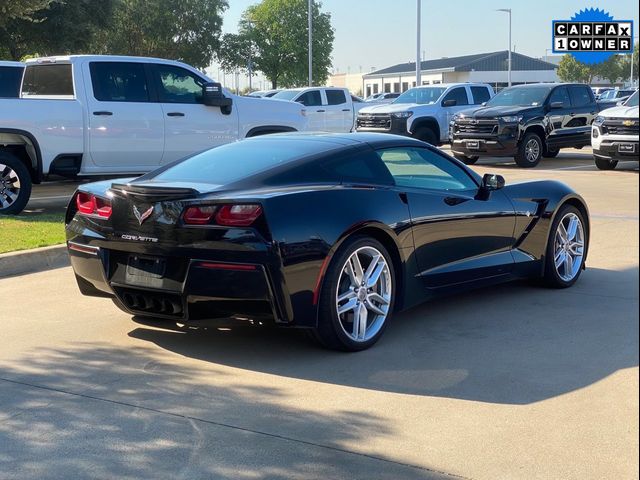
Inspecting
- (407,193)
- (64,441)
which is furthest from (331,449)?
(407,193)

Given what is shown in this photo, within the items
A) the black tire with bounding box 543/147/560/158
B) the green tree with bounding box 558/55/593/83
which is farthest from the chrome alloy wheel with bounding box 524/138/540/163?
the green tree with bounding box 558/55/593/83

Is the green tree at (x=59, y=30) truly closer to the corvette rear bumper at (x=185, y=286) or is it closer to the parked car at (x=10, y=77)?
the parked car at (x=10, y=77)

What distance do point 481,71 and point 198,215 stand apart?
214ft

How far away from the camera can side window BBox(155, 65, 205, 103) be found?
12750 millimetres

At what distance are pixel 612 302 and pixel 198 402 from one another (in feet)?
11.3

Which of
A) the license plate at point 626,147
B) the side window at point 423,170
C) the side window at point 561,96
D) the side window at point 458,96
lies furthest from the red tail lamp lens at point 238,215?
the side window at point 458,96

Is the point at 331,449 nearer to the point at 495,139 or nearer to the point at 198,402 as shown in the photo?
the point at 198,402

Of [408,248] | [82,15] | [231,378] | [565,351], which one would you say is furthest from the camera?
[82,15]

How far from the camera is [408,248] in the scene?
230 inches

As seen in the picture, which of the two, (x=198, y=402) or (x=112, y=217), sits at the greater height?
(x=112, y=217)

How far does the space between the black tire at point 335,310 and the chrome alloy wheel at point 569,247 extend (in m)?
2.18

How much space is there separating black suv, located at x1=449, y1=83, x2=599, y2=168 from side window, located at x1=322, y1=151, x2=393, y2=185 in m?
14.1

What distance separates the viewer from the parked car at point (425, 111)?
Result: 2348 centimetres

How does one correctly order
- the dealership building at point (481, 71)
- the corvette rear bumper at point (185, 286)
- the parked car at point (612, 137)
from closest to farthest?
the corvette rear bumper at point (185, 286)
the parked car at point (612, 137)
the dealership building at point (481, 71)
